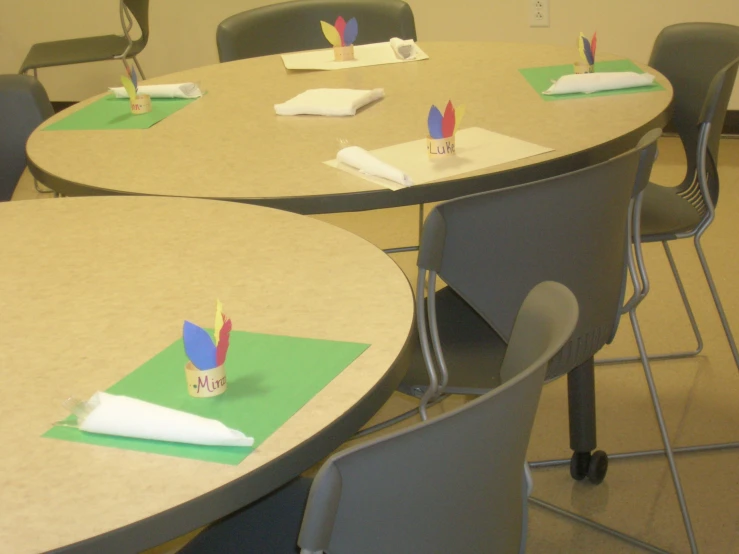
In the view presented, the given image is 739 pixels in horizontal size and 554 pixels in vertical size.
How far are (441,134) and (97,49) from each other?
3.46 m

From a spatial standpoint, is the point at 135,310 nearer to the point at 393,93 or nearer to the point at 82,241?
the point at 82,241

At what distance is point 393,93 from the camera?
6.82 feet

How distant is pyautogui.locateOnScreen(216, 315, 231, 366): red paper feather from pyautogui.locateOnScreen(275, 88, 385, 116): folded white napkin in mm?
1046

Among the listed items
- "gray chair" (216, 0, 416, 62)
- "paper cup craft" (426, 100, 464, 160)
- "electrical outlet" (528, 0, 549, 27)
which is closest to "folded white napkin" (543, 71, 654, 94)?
"paper cup craft" (426, 100, 464, 160)

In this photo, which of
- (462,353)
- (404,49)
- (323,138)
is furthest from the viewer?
(404,49)

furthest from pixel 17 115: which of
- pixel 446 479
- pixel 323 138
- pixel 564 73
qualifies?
pixel 446 479

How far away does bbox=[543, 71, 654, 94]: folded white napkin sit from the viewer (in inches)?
76.3

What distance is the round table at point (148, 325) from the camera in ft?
2.52

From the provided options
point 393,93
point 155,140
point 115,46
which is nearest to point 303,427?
point 155,140

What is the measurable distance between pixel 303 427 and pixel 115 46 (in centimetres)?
413

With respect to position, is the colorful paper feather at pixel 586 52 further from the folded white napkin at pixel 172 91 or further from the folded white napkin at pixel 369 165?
the folded white napkin at pixel 172 91

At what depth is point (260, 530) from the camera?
3.82 ft

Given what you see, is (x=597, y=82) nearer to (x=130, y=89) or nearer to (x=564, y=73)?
(x=564, y=73)

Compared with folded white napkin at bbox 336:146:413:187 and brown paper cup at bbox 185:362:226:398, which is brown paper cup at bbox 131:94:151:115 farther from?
brown paper cup at bbox 185:362:226:398
